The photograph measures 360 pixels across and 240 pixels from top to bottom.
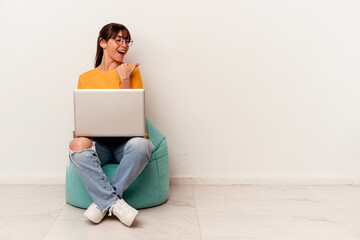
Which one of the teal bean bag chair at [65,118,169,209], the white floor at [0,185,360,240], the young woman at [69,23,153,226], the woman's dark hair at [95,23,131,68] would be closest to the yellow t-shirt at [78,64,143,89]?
the young woman at [69,23,153,226]

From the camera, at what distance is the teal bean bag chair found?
2357mm

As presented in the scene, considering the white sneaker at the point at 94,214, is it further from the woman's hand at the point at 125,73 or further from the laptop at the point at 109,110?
the woman's hand at the point at 125,73

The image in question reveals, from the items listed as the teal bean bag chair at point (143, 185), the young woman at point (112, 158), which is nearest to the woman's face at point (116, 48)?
the young woman at point (112, 158)

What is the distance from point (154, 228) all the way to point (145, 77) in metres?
1.07

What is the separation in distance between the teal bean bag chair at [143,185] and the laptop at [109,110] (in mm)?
311

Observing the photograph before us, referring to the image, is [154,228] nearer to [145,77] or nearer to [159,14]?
[145,77]

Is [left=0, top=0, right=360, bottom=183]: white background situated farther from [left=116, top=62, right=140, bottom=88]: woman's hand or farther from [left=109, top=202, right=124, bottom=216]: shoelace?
[left=109, top=202, right=124, bottom=216]: shoelace

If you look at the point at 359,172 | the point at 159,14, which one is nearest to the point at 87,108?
the point at 159,14

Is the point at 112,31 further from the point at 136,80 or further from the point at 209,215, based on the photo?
the point at 209,215

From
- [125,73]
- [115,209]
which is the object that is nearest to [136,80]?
[125,73]

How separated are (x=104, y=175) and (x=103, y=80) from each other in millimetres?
627

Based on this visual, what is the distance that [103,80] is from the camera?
8.30 ft

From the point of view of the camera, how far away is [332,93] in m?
2.82

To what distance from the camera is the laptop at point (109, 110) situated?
2107 mm
